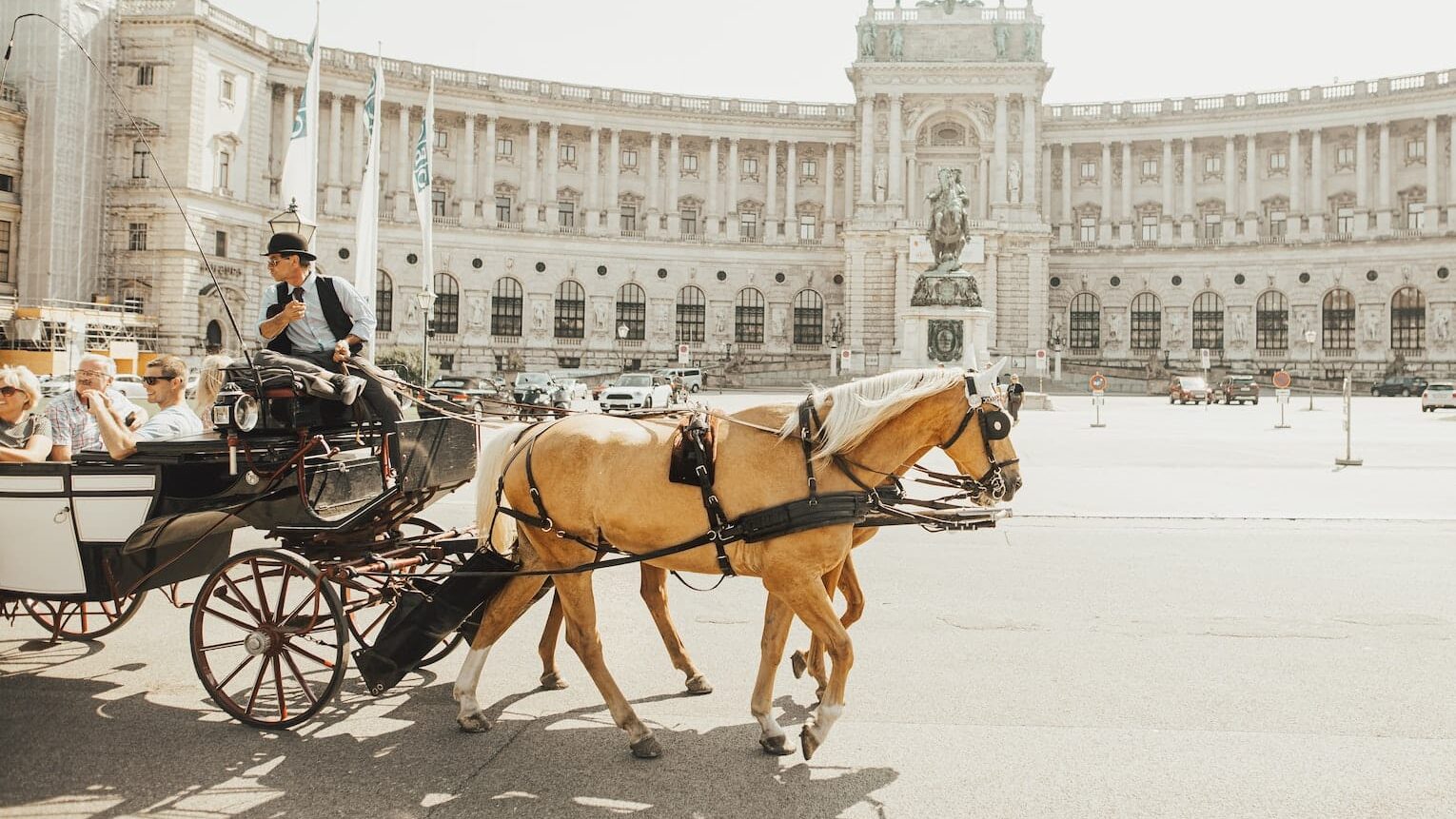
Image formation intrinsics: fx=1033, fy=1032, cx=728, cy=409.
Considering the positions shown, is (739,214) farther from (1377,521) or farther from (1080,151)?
(1377,521)

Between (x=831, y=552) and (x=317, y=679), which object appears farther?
(x=317, y=679)

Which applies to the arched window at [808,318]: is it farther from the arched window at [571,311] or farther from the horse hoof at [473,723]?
the horse hoof at [473,723]

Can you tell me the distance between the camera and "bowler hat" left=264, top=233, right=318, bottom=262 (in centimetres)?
623

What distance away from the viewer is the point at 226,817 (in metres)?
4.42

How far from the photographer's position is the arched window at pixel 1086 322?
2712 inches

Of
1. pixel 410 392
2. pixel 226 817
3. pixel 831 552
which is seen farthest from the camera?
pixel 410 392

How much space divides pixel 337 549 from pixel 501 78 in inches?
2539

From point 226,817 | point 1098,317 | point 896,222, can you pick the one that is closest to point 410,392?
point 226,817

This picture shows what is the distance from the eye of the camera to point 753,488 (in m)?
5.32

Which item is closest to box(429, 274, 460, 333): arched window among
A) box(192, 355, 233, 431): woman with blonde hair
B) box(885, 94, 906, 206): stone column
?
box(885, 94, 906, 206): stone column

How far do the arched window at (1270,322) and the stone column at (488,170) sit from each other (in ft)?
161

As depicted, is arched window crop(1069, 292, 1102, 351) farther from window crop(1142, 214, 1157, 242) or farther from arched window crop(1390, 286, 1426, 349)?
Result: arched window crop(1390, 286, 1426, 349)

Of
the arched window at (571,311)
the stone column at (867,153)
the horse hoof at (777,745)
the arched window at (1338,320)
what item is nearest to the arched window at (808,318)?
the stone column at (867,153)

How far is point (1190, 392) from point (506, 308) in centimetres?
4027
